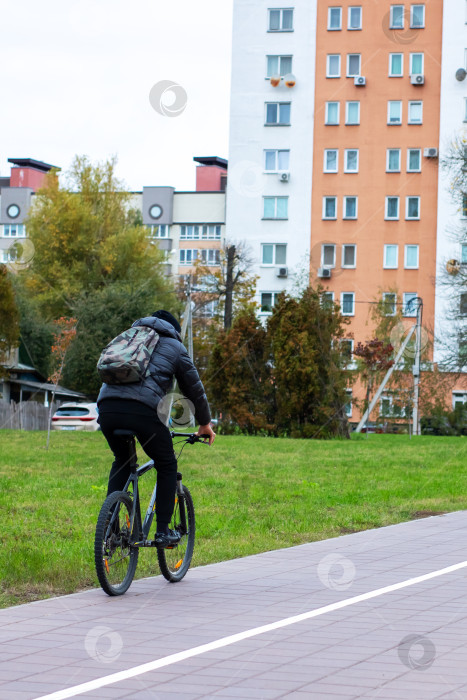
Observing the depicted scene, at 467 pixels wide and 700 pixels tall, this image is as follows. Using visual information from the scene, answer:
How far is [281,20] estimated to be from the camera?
232 feet

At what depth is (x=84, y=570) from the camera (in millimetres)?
8508

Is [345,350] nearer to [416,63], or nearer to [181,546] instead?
[181,546]

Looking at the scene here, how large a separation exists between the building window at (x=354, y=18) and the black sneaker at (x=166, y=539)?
212ft

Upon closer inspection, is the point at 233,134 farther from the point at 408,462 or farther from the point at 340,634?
the point at 340,634

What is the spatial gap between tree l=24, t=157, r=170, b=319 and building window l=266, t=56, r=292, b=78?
12.2m

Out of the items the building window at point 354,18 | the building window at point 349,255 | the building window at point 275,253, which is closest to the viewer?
the building window at point 354,18

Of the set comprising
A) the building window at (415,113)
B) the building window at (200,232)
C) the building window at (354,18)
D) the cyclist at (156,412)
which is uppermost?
the building window at (354,18)

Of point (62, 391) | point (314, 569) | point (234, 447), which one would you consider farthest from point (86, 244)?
point (314, 569)

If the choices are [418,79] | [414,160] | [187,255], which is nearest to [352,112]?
[418,79]

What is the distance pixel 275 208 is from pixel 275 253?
275cm

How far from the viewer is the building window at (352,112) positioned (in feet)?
227

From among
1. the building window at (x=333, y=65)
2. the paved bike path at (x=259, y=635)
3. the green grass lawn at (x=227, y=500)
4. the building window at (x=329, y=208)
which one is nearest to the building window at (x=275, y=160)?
the building window at (x=329, y=208)

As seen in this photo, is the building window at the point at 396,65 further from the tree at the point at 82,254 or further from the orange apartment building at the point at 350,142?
the tree at the point at 82,254

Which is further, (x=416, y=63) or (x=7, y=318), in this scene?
(x=416, y=63)
